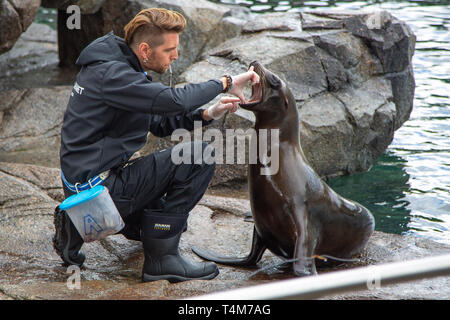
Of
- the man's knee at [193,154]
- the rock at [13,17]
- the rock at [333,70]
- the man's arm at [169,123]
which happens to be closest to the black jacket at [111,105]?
the man's knee at [193,154]

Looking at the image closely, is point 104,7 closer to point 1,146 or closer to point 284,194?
point 1,146

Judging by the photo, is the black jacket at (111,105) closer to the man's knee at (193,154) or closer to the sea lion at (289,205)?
the man's knee at (193,154)

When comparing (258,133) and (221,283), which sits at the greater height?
(258,133)

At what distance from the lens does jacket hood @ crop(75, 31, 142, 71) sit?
10.3 ft

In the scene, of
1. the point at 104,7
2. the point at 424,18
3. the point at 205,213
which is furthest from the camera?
the point at 424,18

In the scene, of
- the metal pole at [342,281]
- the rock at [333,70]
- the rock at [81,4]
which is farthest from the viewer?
the rock at [81,4]

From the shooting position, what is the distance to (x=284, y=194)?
11.3 ft

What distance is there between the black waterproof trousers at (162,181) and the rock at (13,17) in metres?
3.29

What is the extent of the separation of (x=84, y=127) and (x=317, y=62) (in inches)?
140

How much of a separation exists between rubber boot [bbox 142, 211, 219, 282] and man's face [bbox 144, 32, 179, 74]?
2.62 ft

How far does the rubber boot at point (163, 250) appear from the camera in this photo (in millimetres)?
3305

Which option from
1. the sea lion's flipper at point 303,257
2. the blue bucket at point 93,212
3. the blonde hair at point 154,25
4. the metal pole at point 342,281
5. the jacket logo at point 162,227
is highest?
the blonde hair at point 154,25
